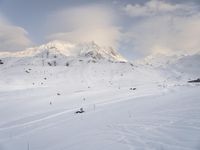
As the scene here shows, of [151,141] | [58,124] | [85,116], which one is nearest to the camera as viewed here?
[151,141]

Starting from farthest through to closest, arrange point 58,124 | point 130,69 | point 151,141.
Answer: point 130,69 < point 58,124 < point 151,141

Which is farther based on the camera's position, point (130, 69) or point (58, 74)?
point (130, 69)

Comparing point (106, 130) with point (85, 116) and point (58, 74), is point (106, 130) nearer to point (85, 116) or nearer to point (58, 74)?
point (85, 116)

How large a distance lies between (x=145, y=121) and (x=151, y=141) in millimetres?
2585

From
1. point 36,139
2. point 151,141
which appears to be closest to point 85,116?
point 36,139

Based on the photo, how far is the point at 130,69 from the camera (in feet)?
→ 168

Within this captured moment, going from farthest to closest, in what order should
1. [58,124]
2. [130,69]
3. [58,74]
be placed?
[130,69]
[58,74]
[58,124]

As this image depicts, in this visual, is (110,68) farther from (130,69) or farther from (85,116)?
(85,116)

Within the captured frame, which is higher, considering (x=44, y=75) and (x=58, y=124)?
(x=44, y=75)

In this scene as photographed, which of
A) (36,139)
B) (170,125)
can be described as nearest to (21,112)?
(36,139)

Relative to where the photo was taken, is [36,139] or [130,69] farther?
[130,69]

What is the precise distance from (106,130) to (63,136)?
52.2 inches

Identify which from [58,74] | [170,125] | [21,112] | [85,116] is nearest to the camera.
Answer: [170,125]

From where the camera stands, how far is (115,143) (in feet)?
22.3
